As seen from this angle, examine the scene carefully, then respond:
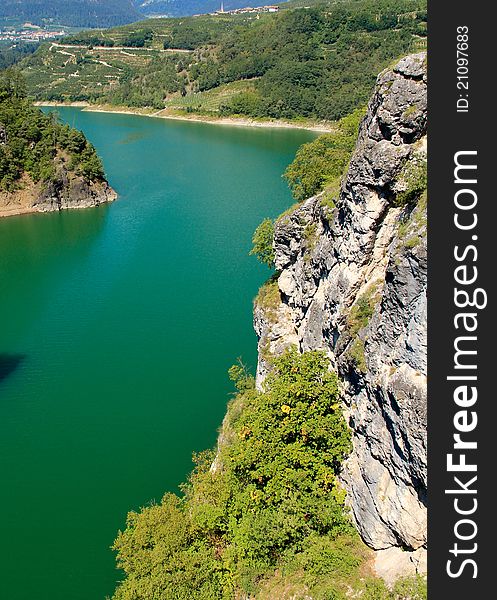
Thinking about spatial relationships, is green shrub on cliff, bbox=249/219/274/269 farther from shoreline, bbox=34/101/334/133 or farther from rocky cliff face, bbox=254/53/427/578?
shoreline, bbox=34/101/334/133

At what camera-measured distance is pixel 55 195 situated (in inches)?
2370

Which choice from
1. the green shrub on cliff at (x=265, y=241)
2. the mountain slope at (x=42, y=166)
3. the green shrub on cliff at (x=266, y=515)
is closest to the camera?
the green shrub on cliff at (x=266, y=515)

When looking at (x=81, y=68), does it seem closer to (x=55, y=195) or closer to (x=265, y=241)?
(x=55, y=195)

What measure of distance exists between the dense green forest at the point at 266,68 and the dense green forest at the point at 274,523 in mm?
100213

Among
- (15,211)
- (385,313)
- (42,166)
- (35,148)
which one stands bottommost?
(385,313)

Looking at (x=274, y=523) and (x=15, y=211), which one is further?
(x=15, y=211)

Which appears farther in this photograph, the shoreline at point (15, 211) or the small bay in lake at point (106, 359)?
the shoreline at point (15, 211)

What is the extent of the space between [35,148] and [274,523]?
59228mm

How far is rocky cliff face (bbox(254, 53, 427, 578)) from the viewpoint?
35.7 ft

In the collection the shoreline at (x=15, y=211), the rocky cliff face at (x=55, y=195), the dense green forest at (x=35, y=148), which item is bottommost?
the shoreline at (x=15, y=211)

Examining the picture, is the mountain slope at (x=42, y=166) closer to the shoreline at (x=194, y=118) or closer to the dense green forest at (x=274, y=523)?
the dense green forest at (x=274, y=523)

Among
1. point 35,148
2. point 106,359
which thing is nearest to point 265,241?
point 106,359

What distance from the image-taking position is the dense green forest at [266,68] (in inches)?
4486

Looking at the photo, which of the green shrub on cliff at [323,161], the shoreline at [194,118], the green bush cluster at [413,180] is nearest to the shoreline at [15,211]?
the green shrub on cliff at [323,161]
